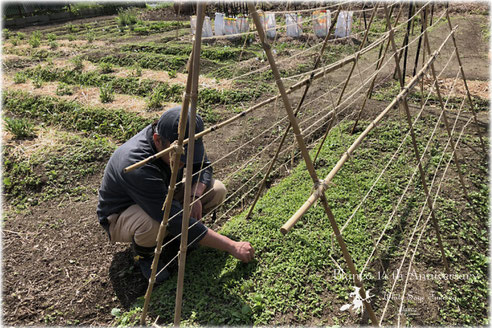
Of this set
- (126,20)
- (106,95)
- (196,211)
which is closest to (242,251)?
(196,211)

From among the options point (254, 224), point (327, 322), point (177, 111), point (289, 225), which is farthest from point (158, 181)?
point (327, 322)

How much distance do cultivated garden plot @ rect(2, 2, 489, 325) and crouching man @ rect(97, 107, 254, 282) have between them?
0.76ft

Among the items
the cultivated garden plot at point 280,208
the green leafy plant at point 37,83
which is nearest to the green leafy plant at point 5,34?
the green leafy plant at point 37,83

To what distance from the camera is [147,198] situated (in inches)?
88.5

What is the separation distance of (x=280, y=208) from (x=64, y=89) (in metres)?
4.74

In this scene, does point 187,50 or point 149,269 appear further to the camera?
point 187,50

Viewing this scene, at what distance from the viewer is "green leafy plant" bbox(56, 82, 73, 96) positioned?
18.6 ft

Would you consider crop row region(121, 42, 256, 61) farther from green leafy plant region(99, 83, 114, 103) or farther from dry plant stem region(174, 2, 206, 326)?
dry plant stem region(174, 2, 206, 326)

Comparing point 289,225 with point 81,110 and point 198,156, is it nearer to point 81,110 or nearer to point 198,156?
point 198,156

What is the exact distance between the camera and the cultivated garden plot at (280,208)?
2.19 meters

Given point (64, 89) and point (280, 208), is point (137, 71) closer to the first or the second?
point (64, 89)

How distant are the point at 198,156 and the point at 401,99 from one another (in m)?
1.44

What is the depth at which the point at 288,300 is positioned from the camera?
221 cm

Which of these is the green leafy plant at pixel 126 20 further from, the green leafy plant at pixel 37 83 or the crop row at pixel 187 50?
the green leafy plant at pixel 37 83
